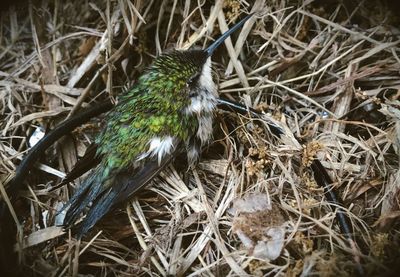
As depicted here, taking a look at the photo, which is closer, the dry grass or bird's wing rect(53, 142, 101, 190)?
the dry grass

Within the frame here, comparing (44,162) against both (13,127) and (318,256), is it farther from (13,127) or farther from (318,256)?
(318,256)

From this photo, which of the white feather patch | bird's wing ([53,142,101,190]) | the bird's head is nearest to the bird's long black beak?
the bird's head

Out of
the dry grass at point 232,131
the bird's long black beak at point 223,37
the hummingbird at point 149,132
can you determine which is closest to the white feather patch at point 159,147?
the hummingbird at point 149,132

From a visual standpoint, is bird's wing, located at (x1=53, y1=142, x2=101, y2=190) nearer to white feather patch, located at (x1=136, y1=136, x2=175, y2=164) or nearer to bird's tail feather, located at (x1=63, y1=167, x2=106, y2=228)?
bird's tail feather, located at (x1=63, y1=167, x2=106, y2=228)

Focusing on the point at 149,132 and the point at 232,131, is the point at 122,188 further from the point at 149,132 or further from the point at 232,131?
the point at 232,131

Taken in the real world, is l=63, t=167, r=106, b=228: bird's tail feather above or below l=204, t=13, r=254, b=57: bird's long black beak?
below

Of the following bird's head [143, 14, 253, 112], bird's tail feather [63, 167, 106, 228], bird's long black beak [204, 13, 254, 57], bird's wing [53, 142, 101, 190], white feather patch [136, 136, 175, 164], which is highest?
bird's long black beak [204, 13, 254, 57]

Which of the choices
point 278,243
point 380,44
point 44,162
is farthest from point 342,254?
point 44,162

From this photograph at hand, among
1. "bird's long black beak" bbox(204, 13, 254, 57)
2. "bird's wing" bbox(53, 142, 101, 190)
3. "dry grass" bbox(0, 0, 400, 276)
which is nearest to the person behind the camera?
"dry grass" bbox(0, 0, 400, 276)
